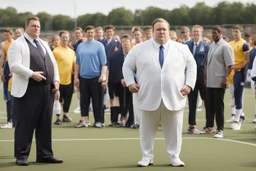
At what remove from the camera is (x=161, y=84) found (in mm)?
10320

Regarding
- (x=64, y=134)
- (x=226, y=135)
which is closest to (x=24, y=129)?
(x=64, y=134)

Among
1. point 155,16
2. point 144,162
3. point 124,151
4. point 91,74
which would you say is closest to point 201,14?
point 155,16

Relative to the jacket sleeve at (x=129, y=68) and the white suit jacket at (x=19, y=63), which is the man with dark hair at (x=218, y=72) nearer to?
the jacket sleeve at (x=129, y=68)

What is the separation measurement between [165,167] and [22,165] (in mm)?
2097

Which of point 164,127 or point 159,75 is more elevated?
point 159,75

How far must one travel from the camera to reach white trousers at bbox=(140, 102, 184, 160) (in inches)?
416

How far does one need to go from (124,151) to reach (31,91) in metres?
2.18

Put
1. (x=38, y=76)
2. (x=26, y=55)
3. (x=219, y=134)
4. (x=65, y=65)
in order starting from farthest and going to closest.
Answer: (x=65, y=65), (x=219, y=134), (x=26, y=55), (x=38, y=76)

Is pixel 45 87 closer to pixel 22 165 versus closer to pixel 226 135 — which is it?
pixel 22 165

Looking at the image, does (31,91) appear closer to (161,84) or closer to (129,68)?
(129,68)

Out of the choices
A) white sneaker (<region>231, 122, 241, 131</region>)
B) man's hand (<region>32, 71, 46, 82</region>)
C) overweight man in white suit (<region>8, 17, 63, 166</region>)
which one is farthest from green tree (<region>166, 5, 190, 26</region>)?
man's hand (<region>32, 71, 46, 82</region>)

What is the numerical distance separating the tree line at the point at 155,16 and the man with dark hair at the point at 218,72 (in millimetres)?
38752

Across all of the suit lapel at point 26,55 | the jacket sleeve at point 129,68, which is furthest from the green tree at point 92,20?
the jacket sleeve at point 129,68

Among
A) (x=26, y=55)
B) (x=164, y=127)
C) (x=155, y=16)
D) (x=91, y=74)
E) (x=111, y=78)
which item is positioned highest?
(x=155, y=16)
